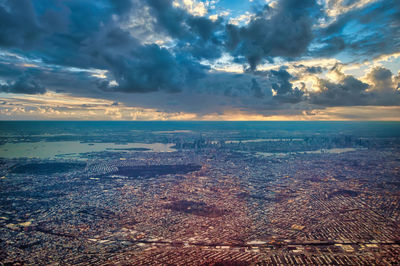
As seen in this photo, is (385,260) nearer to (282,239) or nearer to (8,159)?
(282,239)

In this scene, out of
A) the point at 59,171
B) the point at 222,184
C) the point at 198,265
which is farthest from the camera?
the point at 59,171

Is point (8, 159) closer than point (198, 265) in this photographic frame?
No

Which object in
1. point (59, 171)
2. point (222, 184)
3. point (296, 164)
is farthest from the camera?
point (296, 164)

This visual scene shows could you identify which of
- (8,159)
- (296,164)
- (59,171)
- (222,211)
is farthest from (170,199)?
(8,159)

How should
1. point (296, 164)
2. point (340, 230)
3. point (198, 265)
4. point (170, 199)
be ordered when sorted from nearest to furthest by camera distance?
point (198, 265), point (340, 230), point (170, 199), point (296, 164)

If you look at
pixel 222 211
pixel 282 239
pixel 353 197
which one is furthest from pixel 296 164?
pixel 282 239

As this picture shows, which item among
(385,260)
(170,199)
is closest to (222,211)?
(170,199)

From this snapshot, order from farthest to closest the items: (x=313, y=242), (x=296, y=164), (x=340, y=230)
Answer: (x=296, y=164) < (x=340, y=230) < (x=313, y=242)

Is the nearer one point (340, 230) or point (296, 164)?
point (340, 230)

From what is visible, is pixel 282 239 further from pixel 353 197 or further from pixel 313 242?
pixel 353 197
